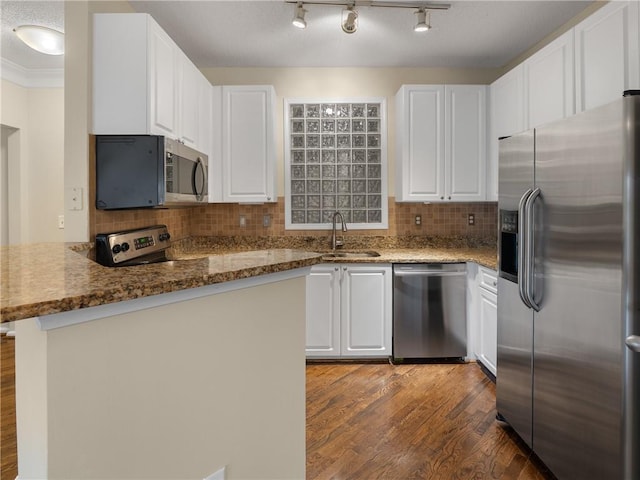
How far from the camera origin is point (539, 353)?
1944 mm

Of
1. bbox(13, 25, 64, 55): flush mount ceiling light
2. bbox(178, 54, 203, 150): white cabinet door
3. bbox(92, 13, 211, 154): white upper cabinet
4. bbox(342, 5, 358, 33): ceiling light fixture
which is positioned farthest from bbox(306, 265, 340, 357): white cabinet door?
bbox(13, 25, 64, 55): flush mount ceiling light

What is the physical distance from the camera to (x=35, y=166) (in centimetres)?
407

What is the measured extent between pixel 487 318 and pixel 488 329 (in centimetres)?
8

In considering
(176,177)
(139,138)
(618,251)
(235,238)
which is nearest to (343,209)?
(235,238)

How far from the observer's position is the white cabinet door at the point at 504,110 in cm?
297

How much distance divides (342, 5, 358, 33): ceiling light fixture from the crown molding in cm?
291

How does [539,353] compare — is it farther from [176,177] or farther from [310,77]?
[310,77]

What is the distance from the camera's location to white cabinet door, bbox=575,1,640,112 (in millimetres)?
1918

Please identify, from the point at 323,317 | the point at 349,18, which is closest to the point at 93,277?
the point at 349,18

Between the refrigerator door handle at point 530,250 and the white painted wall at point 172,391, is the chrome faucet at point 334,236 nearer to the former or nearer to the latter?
the refrigerator door handle at point 530,250

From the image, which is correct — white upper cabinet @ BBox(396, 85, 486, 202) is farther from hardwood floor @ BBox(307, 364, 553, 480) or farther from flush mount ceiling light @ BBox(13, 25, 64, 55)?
flush mount ceiling light @ BBox(13, 25, 64, 55)

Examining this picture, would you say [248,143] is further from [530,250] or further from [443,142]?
[530,250]

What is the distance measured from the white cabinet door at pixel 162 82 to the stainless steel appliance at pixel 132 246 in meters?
0.65

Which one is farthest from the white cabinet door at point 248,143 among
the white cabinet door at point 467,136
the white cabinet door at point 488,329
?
the white cabinet door at point 488,329
